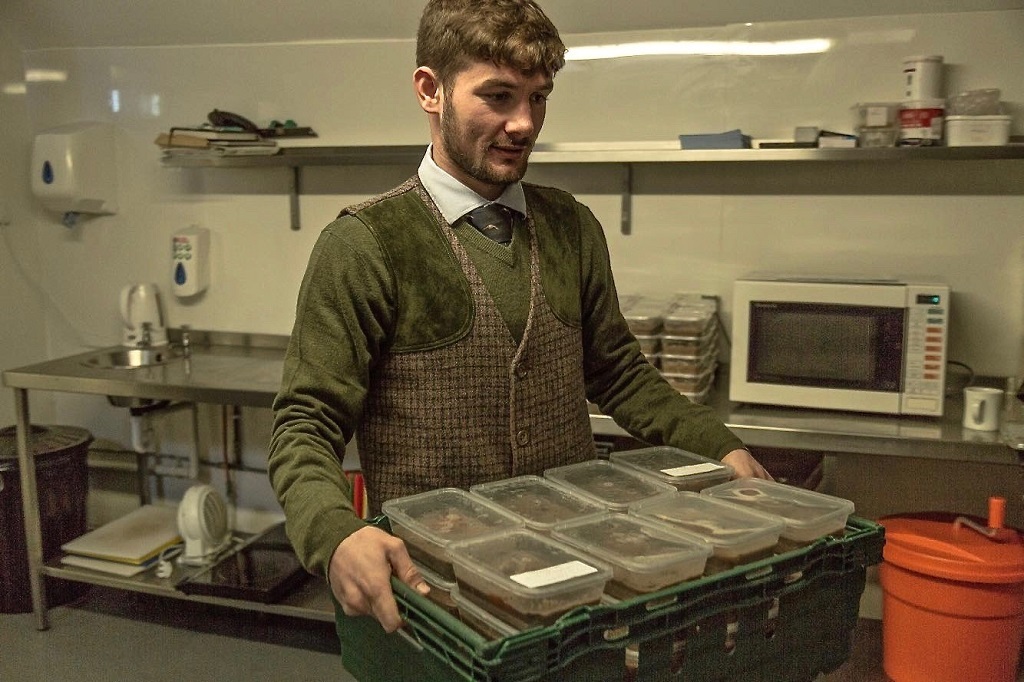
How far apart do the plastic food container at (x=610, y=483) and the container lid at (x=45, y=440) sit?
232 cm

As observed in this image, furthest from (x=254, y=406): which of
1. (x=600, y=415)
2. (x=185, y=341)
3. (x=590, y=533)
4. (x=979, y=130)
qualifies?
(x=979, y=130)

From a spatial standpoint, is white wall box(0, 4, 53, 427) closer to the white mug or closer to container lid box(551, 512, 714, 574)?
container lid box(551, 512, 714, 574)

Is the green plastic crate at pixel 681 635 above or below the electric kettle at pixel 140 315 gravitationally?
below

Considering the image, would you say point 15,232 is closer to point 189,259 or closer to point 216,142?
point 189,259

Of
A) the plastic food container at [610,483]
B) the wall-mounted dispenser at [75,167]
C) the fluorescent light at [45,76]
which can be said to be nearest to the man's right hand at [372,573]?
the plastic food container at [610,483]

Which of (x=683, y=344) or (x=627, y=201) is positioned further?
(x=627, y=201)

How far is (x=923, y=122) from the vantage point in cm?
247

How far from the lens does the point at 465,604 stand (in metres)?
0.91

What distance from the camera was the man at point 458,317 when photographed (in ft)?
4.02

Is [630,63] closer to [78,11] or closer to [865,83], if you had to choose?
[865,83]

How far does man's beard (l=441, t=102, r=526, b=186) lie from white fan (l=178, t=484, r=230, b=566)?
2073 mm

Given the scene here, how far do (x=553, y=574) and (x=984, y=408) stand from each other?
6.14ft

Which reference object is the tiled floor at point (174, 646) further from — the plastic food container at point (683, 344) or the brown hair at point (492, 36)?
the brown hair at point (492, 36)

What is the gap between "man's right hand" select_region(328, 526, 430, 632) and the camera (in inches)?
35.7
